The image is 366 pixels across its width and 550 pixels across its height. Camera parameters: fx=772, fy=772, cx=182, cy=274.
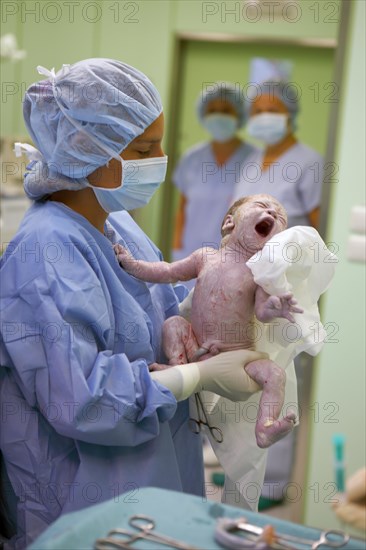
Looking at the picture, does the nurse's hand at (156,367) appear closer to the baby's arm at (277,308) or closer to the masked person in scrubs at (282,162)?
the baby's arm at (277,308)

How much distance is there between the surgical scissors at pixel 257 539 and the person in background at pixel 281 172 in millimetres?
2024

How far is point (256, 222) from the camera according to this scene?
1567 millimetres

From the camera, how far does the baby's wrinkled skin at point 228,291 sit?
5.14ft

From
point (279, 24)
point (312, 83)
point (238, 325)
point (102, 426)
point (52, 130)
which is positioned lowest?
point (102, 426)

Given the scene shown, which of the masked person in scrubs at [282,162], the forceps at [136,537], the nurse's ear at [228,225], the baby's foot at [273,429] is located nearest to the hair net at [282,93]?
the masked person in scrubs at [282,162]

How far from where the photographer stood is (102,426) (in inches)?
55.3

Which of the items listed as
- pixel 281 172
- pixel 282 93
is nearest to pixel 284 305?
pixel 281 172

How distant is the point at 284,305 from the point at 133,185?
1.27 feet

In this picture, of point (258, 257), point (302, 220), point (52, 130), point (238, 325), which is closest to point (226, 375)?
point (238, 325)

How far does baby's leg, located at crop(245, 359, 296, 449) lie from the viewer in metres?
1.46

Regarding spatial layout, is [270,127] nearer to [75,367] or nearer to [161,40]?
[161,40]

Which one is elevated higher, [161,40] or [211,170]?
[161,40]

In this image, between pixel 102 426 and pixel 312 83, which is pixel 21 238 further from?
pixel 312 83

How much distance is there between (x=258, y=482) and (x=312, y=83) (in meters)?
2.87
